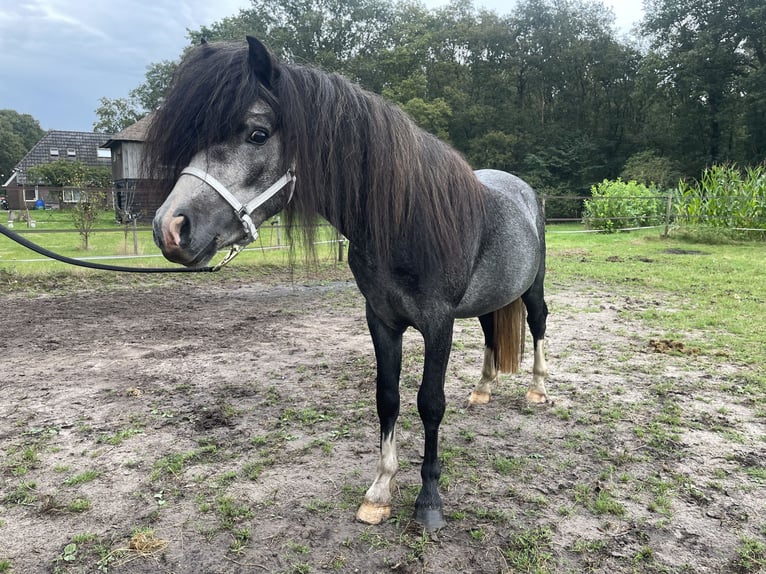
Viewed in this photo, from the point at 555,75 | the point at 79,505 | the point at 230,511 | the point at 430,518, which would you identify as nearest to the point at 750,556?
the point at 430,518

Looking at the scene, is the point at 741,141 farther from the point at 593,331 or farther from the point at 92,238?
the point at 92,238

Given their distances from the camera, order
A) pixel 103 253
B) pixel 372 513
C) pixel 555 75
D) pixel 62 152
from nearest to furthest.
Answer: pixel 372 513
pixel 103 253
pixel 555 75
pixel 62 152

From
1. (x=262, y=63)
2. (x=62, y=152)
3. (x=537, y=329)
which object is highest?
(x=62, y=152)

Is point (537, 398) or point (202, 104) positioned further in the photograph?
point (537, 398)

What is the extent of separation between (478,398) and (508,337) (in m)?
0.49

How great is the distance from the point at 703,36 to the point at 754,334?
1244 inches

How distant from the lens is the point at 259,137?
1586 millimetres

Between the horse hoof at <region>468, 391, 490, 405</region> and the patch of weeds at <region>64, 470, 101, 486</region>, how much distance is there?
2.32m

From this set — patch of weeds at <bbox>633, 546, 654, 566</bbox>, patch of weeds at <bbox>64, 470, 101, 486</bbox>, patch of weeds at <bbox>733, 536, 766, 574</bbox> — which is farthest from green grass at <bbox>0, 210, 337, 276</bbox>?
patch of weeds at <bbox>733, 536, 766, 574</bbox>

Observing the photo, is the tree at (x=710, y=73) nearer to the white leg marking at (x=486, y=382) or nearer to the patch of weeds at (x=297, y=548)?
the white leg marking at (x=486, y=382)

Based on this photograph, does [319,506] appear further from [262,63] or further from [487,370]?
[262,63]

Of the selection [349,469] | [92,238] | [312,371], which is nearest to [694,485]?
[349,469]

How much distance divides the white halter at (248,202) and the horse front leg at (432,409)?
0.87m

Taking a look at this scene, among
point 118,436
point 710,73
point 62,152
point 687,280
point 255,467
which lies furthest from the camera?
point 62,152
